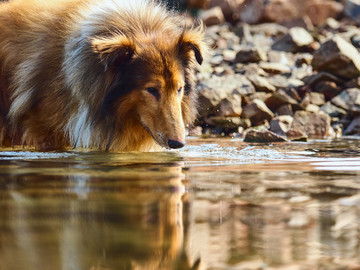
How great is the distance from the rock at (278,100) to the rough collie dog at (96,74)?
341cm

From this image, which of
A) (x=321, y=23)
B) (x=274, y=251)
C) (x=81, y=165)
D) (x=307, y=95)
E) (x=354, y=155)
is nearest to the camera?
(x=274, y=251)

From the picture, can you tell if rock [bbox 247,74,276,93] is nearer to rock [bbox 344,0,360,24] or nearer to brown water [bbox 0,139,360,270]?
brown water [bbox 0,139,360,270]

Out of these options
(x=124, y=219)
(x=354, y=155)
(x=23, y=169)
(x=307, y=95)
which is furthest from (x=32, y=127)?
(x=307, y=95)

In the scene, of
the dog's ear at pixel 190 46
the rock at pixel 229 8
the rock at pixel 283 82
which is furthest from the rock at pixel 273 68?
the rock at pixel 229 8

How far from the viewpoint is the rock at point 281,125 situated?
7.55 m

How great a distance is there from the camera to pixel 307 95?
913 centimetres

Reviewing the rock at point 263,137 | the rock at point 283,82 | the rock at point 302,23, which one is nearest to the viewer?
the rock at point 263,137

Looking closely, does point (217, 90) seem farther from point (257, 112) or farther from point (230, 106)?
point (257, 112)

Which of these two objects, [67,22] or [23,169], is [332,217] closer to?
[23,169]

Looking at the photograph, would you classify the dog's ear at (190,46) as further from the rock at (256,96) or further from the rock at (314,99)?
the rock at (314,99)

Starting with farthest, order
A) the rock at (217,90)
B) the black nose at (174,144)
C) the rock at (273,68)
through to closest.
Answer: the rock at (273,68), the rock at (217,90), the black nose at (174,144)

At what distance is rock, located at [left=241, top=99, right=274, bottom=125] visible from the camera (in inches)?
330

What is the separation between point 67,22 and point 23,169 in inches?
78.2

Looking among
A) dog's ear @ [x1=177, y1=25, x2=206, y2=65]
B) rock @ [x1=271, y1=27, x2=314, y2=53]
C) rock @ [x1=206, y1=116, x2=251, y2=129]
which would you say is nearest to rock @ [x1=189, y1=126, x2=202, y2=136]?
rock @ [x1=206, y1=116, x2=251, y2=129]
